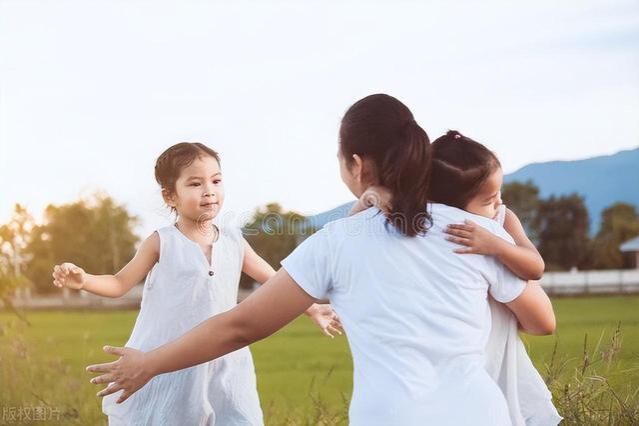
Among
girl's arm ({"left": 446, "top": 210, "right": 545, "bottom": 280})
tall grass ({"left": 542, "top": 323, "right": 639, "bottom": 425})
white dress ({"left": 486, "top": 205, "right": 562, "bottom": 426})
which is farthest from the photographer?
tall grass ({"left": 542, "top": 323, "right": 639, "bottom": 425})

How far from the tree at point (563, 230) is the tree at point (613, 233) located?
0.55 metres

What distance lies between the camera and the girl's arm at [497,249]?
2.17 metres

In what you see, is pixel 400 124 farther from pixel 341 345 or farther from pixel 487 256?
pixel 341 345

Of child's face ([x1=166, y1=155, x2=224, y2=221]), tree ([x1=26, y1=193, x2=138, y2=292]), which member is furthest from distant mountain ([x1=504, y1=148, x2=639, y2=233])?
child's face ([x1=166, y1=155, x2=224, y2=221])

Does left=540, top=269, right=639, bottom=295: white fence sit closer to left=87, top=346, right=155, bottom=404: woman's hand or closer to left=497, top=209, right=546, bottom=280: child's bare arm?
left=497, top=209, right=546, bottom=280: child's bare arm

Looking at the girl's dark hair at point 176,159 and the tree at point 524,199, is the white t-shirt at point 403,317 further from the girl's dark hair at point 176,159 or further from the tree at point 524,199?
the tree at point 524,199

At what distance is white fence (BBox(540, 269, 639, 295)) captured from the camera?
29.0 m

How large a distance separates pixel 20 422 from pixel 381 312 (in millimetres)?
4423

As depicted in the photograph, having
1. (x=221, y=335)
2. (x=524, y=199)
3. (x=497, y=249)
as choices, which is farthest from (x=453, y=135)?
(x=524, y=199)

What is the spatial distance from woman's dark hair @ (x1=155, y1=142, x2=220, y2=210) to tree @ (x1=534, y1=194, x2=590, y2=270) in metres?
29.1

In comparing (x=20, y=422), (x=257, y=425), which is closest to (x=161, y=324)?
(x=257, y=425)

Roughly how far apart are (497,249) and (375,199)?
1.10 ft

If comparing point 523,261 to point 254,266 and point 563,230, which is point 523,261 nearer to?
point 254,266

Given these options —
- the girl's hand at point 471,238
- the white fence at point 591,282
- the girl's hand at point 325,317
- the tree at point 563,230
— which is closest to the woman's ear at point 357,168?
the girl's hand at point 471,238
